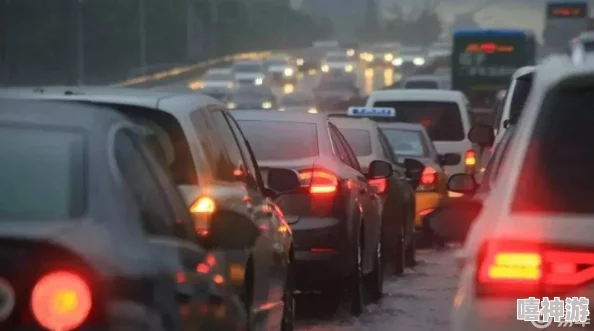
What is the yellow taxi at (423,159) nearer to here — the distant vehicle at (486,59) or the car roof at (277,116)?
the car roof at (277,116)

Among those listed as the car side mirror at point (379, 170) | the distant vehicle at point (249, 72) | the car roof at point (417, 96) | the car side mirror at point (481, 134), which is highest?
the car side mirror at point (481, 134)

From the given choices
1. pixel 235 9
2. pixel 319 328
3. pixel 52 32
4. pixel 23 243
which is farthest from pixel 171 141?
pixel 235 9

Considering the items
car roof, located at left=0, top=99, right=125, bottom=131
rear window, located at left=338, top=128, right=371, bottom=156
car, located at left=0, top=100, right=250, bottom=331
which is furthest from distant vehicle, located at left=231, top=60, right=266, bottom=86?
car, located at left=0, top=100, right=250, bottom=331

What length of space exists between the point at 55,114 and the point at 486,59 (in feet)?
154

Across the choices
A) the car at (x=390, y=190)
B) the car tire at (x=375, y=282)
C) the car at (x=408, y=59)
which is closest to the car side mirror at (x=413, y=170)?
the car at (x=390, y=190)

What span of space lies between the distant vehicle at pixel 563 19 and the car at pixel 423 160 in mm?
40743

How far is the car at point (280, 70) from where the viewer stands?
87.8 metres

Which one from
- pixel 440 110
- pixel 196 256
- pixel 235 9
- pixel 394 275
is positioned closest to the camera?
pixel 196 256

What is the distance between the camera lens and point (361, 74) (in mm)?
117562

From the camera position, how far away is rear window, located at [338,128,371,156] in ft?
52.4

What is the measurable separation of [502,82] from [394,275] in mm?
35172

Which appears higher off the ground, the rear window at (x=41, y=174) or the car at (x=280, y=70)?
the rear window at (x=41, y=174)

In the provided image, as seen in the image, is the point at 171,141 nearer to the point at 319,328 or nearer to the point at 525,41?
the point at 319,328

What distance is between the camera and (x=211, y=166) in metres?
7.59
